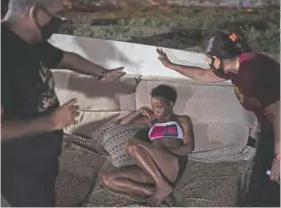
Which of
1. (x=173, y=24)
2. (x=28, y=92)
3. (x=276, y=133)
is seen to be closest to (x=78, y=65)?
(x=28, y=92)

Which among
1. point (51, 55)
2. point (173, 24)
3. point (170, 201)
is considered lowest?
point (170, 201)

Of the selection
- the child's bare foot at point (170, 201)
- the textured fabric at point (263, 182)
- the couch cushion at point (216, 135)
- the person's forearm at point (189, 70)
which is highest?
the person's forearm at point (189, 70)

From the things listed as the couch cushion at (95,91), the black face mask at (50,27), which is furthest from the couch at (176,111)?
the black face mask at (50,27)

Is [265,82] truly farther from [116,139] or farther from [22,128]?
[22,128]

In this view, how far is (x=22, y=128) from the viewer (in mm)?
2195

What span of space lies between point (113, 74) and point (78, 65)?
0.13 m

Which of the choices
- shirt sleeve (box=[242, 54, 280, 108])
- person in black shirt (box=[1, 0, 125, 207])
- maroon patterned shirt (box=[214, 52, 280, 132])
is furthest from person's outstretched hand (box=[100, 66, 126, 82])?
shirt sleeve (box=[242, 54, 280, 108])

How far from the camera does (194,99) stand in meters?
2.27

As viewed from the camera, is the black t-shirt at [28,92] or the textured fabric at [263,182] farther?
the textured fabric at [263,182]

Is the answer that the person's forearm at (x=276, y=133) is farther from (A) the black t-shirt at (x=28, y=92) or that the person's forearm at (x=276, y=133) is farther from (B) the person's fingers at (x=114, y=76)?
(A) the black t-shirt at (x=28, y=92)

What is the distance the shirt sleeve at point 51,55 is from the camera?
2.21 m

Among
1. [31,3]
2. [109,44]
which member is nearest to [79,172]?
[109,44]

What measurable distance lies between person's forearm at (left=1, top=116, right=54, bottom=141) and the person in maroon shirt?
487mm

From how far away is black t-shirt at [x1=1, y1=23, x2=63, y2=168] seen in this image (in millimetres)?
2180
